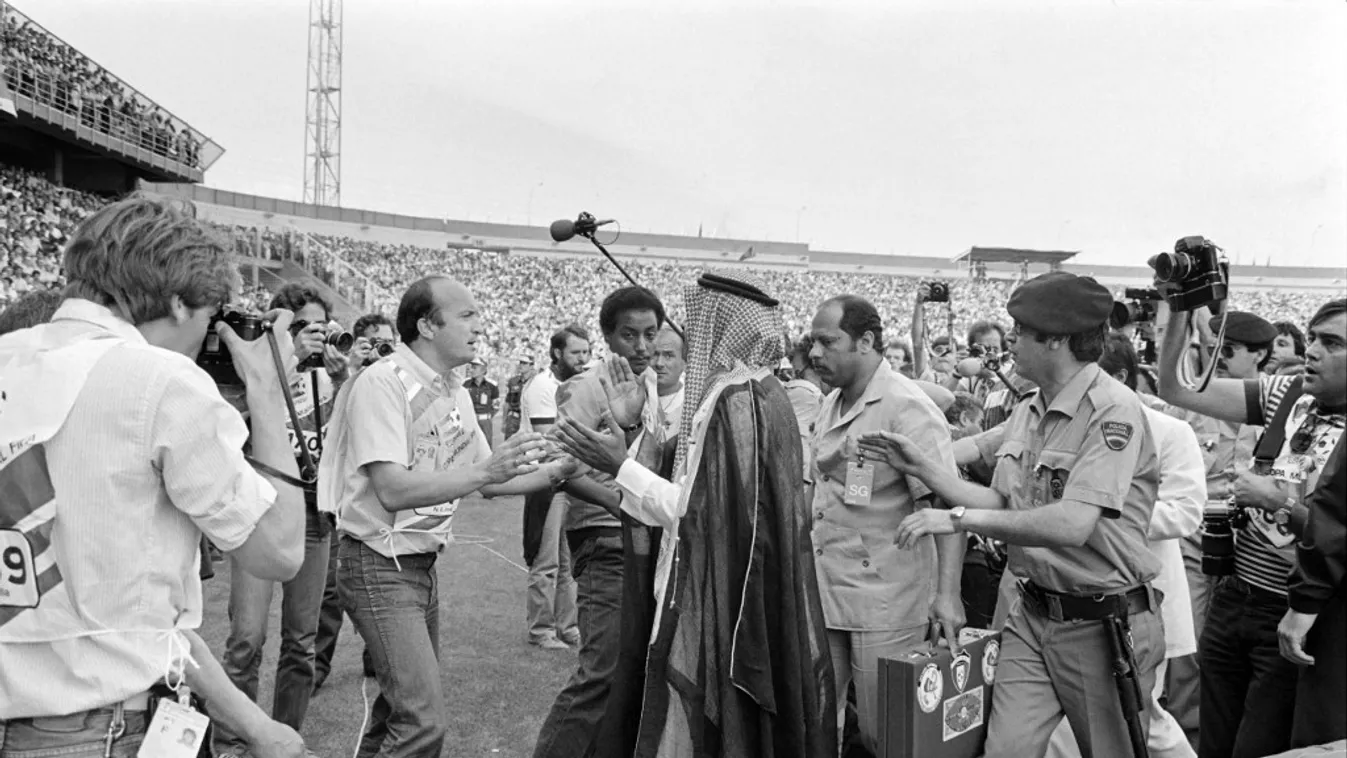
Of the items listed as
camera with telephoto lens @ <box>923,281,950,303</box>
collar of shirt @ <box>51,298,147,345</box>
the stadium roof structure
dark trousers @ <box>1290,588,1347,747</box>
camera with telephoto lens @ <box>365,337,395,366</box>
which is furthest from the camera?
the stadium roof structure

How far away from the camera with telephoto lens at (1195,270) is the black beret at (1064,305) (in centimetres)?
21

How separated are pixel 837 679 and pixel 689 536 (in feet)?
4.63

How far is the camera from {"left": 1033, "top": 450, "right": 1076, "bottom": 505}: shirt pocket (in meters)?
3.23

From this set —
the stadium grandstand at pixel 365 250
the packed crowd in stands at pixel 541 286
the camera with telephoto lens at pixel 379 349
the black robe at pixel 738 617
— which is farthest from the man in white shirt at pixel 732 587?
the packed crowd in stands at pixel 541 286

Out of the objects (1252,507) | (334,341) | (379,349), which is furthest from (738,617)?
(379,349)

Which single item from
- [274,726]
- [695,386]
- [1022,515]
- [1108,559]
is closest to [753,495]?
[695,386]

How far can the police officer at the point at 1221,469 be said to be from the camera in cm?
483

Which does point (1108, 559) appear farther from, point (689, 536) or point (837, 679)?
point (689, 536)

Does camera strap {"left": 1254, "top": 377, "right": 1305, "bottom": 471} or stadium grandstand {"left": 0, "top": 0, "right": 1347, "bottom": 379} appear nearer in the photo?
camera strap {"left": 1254, "top": 377, "right": 1305, "bottom": 471}

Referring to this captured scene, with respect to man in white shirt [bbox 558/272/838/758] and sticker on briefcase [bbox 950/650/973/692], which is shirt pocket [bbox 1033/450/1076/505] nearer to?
sticker on briefcase [bbox 950/650/973/692]

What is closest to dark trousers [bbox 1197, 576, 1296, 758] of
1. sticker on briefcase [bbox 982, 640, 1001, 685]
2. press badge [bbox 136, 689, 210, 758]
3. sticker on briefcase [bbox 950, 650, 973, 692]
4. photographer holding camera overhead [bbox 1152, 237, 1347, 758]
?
photographer holding camera overhead [bbox 1152, 237, 1347, 758]

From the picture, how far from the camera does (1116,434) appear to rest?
3.11 meters

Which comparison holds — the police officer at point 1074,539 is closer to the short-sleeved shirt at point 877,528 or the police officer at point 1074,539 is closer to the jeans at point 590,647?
the short-sleeved shirt at point 877,528

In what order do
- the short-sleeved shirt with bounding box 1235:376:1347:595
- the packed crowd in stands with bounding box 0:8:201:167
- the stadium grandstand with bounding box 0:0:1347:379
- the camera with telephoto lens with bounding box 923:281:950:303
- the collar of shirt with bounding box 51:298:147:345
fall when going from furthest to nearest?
the stadium grandstand with bounding box 0:0:1347:379
the packed crowd in stands with bounding box 0:8:201:167
the camera with telephoto lens with bounding box 923:281:950:303
the short-sleeved shirt with bounding box 1235:376:1347:595
the collar of shirt with bounding box 51:298:147:345
